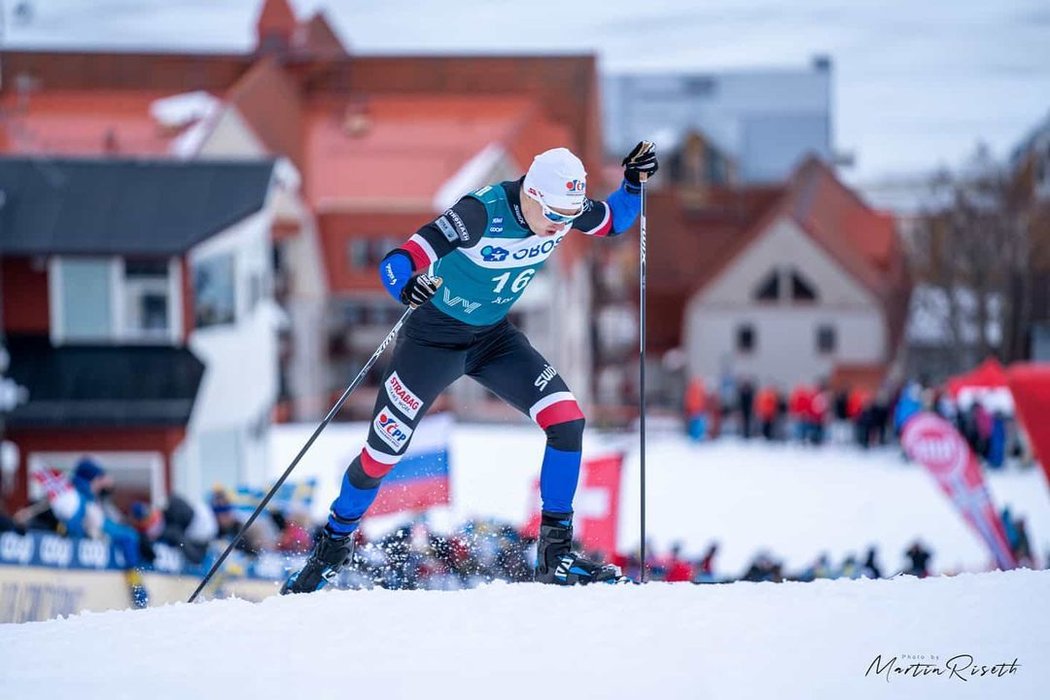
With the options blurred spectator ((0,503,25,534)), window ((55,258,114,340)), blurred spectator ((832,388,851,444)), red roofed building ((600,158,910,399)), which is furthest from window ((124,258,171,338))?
red roofed building ((600,158,910,399))

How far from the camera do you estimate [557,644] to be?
5.01 meters

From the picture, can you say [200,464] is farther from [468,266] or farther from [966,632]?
[966,632]

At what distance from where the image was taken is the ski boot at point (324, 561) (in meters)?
6.47

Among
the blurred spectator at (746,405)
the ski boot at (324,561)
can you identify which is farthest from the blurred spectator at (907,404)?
the ski boot at (324,561)

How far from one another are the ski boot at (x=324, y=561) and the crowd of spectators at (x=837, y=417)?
53.6ft

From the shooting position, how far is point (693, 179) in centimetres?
4391

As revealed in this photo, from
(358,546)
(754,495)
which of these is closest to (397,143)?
(754,495)

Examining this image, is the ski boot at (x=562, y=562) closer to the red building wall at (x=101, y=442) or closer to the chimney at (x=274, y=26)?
the red building wall at (x=101, y=442)

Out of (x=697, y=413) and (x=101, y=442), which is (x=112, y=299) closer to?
(x=101, y=442)

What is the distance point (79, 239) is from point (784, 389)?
24.0 meters

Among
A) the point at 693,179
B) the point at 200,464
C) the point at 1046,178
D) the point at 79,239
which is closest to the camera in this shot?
the point at 79,239

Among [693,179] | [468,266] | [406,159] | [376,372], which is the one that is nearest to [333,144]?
[406,159]

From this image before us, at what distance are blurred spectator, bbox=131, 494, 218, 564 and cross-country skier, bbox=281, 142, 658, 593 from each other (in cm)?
344
